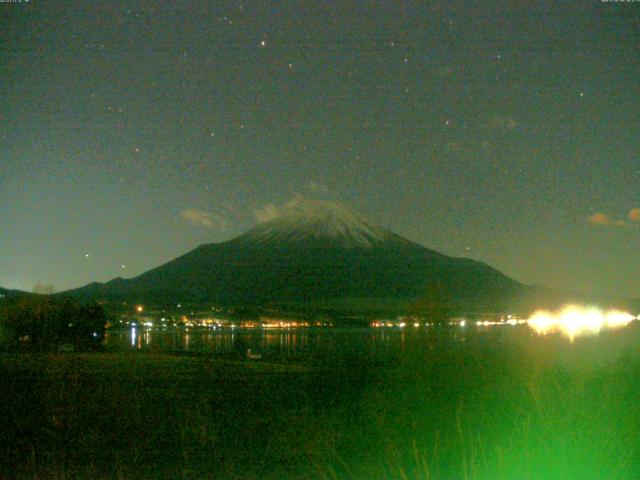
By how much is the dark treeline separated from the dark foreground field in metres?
38.6

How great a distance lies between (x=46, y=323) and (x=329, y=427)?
54.2 meters

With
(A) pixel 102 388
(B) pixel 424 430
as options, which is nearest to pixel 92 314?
(A) pixel 102 388

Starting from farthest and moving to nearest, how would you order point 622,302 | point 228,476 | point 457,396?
1. point 622,302
2. point 457,396
3. point 228,476

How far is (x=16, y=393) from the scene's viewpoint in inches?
875

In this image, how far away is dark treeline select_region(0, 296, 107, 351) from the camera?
64.1 metres

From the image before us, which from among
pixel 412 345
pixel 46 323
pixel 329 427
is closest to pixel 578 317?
pixel 412 345

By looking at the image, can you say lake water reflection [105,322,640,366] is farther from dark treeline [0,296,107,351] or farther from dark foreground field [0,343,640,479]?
dark foreground field [0,343,640,479]

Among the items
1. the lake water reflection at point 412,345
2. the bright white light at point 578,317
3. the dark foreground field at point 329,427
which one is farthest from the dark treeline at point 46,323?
the bright white light at point 578,317

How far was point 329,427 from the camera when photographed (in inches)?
642

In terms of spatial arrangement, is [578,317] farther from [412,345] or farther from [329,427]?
[329,427]

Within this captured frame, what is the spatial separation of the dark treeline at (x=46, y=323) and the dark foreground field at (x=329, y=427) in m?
38.6

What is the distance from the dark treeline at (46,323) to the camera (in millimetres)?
64062

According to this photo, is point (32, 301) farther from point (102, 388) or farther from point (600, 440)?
point (600, 440)

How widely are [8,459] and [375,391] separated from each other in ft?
41.7
